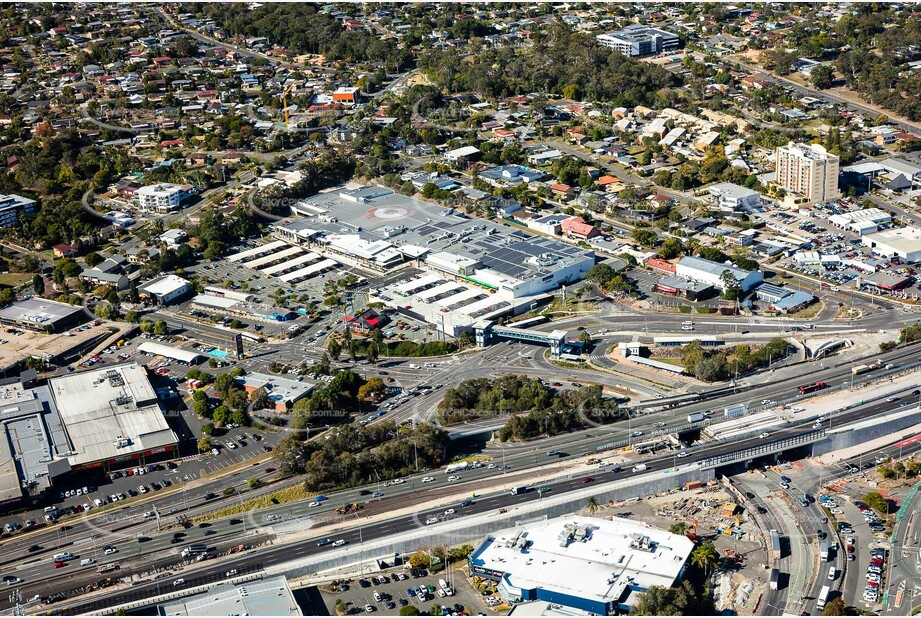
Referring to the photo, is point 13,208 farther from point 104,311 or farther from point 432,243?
point 432,243

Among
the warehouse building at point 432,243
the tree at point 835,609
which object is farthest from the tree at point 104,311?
the tree at point 835,609

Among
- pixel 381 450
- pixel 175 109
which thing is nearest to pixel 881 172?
pixel 381 450

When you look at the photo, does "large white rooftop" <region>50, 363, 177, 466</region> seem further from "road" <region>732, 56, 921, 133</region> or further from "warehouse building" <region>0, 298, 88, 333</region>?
"road" <region>732, 56, 921, 133</region>

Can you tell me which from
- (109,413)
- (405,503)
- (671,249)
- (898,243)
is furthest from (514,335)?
(898,243)

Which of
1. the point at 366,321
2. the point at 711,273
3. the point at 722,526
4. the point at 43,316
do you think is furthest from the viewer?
the point at 43,316

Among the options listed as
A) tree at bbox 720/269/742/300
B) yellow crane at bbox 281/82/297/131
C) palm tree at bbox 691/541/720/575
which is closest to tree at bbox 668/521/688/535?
palm tree at bbox 691/541/720/575

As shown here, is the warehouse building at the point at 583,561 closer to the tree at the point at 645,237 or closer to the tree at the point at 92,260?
the tree at the point at 645,237

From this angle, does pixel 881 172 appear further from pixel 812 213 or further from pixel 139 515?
pixel 139 515
